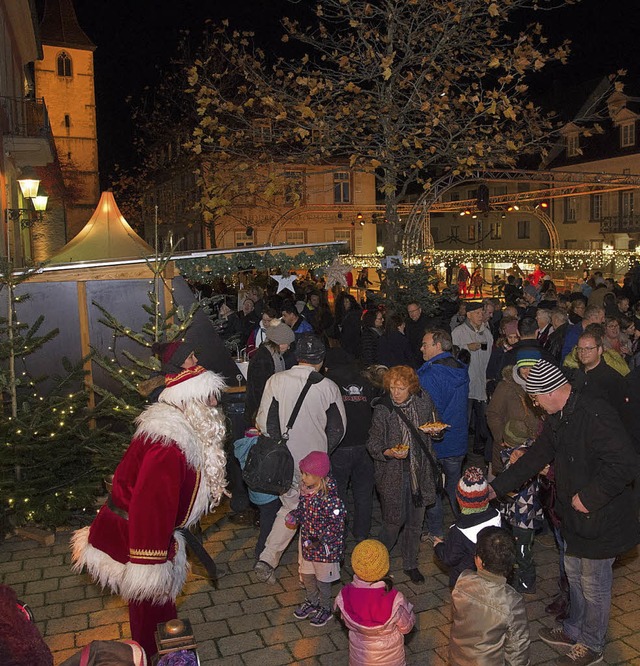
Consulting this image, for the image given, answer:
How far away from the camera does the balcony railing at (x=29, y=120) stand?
1577cm

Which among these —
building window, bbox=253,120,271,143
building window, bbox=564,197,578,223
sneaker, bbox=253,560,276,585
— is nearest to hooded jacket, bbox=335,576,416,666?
sneaker, bbox=253,560,276,585

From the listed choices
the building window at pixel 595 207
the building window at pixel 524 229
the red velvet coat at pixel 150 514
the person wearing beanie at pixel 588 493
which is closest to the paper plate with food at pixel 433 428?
the person wearing beanie at pixel 588 493

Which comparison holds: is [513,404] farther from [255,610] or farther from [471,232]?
[471,232]

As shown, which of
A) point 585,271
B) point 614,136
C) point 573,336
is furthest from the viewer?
point 614,136

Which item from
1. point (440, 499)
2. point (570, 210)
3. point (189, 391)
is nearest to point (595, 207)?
point (570, 210)

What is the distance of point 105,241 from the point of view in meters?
11.3

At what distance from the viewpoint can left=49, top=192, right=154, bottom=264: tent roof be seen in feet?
36.6

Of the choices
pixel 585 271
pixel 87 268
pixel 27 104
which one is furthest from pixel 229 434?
pixel 585 271

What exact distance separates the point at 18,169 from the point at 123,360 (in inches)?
521

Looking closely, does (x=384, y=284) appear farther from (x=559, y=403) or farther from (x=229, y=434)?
(x=559, y=403)

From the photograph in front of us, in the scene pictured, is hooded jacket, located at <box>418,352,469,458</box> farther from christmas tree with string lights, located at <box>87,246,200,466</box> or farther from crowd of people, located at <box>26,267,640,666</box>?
christmas tree with string lights, located at <box>87,246,200,466</box>

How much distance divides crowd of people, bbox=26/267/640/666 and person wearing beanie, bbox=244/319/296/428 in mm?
20

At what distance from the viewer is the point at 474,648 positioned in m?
3.67

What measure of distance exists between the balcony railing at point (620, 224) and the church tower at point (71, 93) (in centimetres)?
3252
